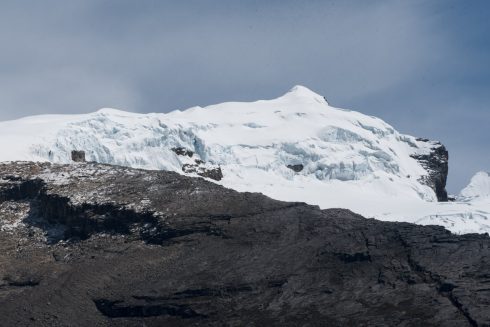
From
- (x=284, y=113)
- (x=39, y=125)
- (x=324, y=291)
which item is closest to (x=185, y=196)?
(x=324, y=291)

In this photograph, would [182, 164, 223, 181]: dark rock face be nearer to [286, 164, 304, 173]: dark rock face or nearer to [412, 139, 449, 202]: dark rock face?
[286, 164, 304, 173]: dark rock face

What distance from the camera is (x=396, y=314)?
62.2 meters

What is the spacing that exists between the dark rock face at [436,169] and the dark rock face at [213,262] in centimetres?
6880

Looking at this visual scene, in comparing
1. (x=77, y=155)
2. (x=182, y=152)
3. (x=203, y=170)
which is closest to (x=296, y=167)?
(x=203, y=170)

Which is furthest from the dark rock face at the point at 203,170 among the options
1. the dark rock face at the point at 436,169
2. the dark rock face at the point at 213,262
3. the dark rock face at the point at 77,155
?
the dark rock face at the point at 213,262

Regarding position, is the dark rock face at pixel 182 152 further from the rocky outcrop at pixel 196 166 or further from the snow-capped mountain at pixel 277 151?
the snow-capped mountain at pixel 277 151

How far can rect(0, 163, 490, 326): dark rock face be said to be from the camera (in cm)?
6469

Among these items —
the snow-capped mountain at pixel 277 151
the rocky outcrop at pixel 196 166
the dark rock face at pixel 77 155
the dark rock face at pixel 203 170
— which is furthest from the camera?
the rocky outcrop at pixel 196 166

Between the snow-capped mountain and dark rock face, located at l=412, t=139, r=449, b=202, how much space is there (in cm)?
21

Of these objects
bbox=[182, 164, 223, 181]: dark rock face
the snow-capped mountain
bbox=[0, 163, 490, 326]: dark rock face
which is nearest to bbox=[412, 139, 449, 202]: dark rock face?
the snow-capped mountain

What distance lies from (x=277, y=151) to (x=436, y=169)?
29890 mm

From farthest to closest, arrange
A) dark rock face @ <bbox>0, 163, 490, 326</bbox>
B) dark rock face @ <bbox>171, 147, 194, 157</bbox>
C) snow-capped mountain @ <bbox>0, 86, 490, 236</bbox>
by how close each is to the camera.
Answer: dark rock face @ <bbox>171, 147, 194, 157</bbox> → snow-capped mountain @ <bbox>0, 86, 490, 236</bbox> → dark rock face @ <bbox>0, 163, 490, 326</bbox>

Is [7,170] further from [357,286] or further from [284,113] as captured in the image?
[284,113]

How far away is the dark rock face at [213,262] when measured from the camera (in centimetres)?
6469
